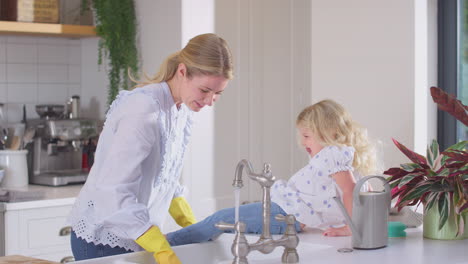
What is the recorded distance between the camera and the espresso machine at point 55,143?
3930 millimetres

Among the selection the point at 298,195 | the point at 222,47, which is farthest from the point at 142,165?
the point at 298,195

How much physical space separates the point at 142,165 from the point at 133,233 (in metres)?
0.25

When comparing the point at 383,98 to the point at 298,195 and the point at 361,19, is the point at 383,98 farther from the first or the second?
the point at 298,195

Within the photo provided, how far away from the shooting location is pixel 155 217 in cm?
243

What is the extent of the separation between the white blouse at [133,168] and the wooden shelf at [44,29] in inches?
63.7

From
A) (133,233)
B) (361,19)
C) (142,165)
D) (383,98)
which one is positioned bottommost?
(133,233)

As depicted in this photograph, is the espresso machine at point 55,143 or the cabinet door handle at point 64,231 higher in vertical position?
the espresso machine at point 55,143

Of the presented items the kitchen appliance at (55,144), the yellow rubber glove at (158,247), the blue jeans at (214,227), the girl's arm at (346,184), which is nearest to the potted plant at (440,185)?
the girl's arm at (346,184)

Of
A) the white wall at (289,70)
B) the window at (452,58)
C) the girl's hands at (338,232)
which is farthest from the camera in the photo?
the window at (452,58)

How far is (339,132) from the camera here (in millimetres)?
2627

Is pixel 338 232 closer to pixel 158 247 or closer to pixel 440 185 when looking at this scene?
pixel 440 185

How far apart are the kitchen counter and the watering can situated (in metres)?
0.03

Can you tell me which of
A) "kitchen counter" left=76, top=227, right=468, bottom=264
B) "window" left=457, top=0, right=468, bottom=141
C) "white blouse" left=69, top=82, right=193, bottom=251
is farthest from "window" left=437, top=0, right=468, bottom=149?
"white blouse" left=69, top=82, right=193, bottom=251

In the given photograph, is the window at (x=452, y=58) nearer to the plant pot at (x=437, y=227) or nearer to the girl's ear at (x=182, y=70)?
the plant pot at (x=437, y=227)
